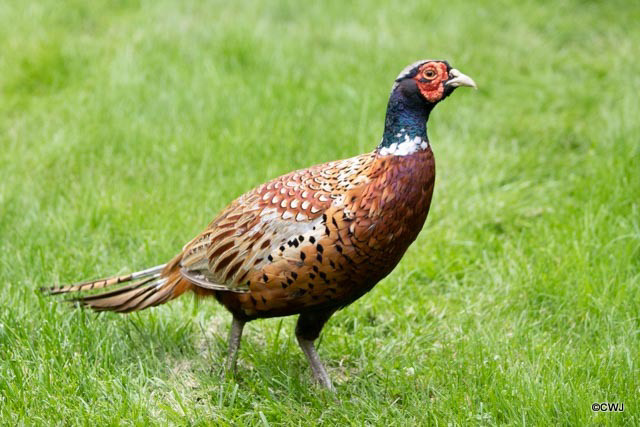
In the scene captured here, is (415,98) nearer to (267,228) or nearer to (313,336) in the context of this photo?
(267,228)

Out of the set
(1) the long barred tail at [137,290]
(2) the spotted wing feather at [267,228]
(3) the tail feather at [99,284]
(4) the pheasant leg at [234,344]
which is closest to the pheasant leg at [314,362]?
(4) the pheasant leg at [234,344]

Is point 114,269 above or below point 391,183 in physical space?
below

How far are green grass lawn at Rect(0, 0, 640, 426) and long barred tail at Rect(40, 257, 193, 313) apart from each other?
114 millimetres

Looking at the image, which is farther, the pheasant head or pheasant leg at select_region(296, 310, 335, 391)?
pheasant leg at select_region(296, 310, 335, 391)

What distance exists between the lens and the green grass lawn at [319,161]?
3641 mm

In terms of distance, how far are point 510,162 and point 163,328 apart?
9.45 ft

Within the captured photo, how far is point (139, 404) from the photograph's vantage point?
3.49 meters

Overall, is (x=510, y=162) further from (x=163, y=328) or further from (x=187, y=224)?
(x=163, y=328)

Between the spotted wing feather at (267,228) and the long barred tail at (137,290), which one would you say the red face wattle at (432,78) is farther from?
the long barred tail at (137,290)

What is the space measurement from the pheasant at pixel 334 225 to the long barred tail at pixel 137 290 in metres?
0.22

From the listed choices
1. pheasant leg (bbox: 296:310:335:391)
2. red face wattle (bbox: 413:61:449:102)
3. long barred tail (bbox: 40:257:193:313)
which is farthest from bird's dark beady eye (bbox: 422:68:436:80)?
long barred tail (bbox: 40:257:193:313)

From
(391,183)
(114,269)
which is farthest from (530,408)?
(114,269)

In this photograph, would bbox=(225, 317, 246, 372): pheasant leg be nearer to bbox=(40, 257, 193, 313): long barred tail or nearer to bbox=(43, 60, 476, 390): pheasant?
bbox=(43, 60, 476, 390): pheasant

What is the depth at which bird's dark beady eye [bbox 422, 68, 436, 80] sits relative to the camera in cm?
338
